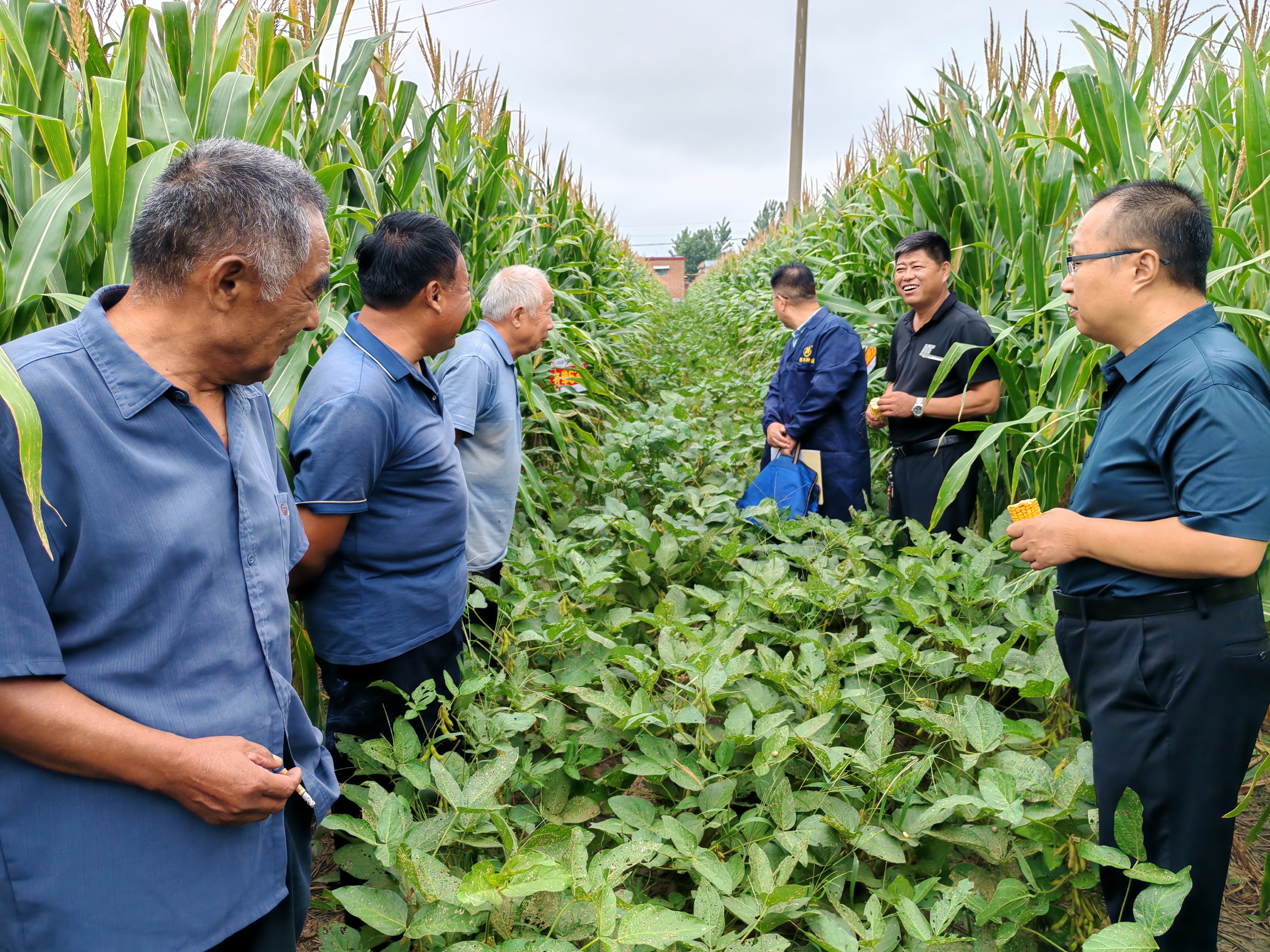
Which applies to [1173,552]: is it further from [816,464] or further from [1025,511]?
[816,464]

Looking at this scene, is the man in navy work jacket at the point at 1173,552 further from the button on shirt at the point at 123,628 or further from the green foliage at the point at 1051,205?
the button on shirt at the point at 123,628

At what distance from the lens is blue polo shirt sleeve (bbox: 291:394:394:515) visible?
162 cm

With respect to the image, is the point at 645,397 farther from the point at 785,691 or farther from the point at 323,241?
the point at 323,241

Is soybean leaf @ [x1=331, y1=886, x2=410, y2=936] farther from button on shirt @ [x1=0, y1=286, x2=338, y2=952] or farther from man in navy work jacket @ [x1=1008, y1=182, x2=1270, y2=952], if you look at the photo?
man in navy work jacket @ [x1=1008, y1=182, x2=1270, y2=952]

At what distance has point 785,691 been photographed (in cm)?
215

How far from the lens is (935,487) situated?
3.28 metres

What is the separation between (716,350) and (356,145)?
26.8 feet

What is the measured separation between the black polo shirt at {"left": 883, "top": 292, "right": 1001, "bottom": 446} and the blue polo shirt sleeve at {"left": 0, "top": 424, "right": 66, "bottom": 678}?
9.41 ft

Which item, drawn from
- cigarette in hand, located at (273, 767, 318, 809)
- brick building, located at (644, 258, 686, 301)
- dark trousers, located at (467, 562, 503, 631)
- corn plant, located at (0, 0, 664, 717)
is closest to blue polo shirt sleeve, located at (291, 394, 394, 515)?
corn plant, located at (0, 0, 664, 717)

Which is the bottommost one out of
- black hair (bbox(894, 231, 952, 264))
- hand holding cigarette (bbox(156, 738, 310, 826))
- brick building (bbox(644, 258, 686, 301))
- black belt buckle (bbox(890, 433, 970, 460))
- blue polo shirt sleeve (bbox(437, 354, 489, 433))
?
hand holding cigarette (bbox(156, 738, 310, 826))

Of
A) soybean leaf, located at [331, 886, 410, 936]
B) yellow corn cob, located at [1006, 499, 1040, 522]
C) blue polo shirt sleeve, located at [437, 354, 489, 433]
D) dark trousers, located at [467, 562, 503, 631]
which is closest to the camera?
soybean leaf, located at [331, 886, 410, 936]

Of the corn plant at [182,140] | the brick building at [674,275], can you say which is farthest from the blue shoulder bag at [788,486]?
the brick building at [674,275]

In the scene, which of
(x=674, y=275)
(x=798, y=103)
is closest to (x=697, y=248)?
(x=674, y=275)

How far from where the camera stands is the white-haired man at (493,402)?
2.32m
